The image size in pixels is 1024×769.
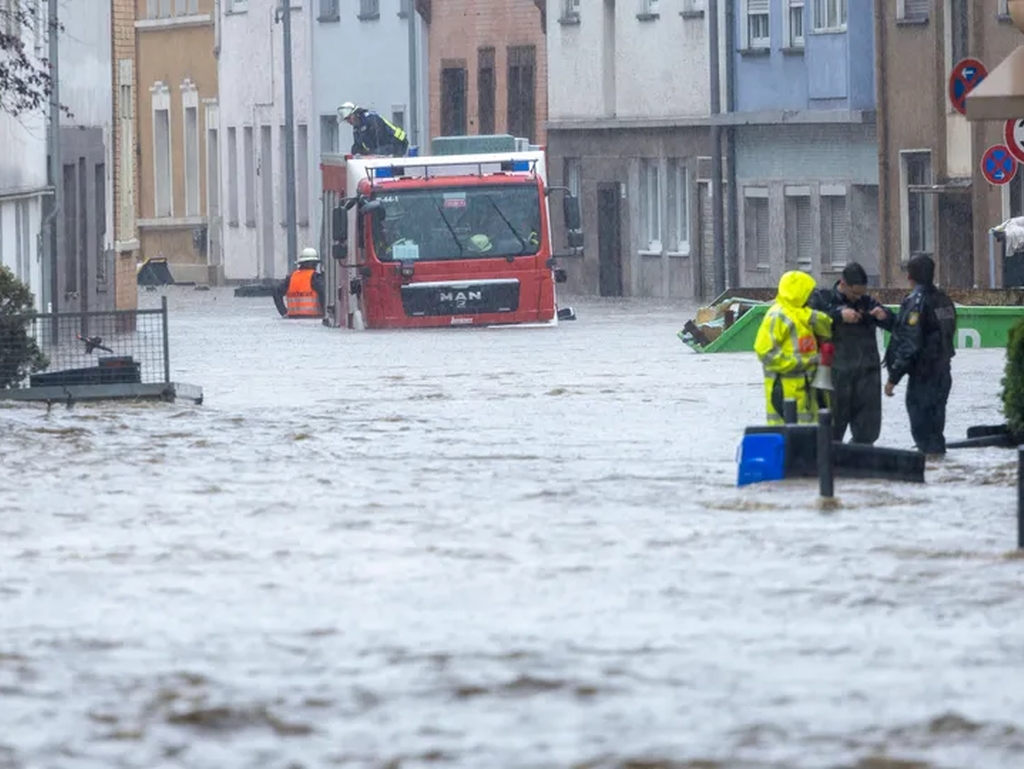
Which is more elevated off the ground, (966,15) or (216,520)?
(966,15)

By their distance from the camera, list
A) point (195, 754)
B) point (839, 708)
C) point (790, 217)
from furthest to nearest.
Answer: point (790, 217)
point (839, 708)
point (195, 754)

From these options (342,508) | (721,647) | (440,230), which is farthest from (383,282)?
(721,647)

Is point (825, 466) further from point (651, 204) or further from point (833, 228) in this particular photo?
point (651, 204)

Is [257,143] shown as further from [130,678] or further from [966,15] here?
[130,678]

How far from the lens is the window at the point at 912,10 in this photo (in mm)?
52906

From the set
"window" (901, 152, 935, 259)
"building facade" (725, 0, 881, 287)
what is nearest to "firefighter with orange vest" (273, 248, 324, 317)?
"building facade" (725, 0, 881, 287)

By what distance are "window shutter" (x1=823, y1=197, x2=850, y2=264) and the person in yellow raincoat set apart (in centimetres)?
3770

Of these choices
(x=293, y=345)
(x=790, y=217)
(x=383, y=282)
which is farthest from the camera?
(x=790, y=217)

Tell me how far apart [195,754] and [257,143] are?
7299cm

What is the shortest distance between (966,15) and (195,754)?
4294cm

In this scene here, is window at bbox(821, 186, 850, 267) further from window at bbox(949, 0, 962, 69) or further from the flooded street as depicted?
the flooded street

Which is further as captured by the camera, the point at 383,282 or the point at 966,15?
the point at 966,15

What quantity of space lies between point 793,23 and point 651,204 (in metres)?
7.29

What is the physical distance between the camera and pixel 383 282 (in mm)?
45719
